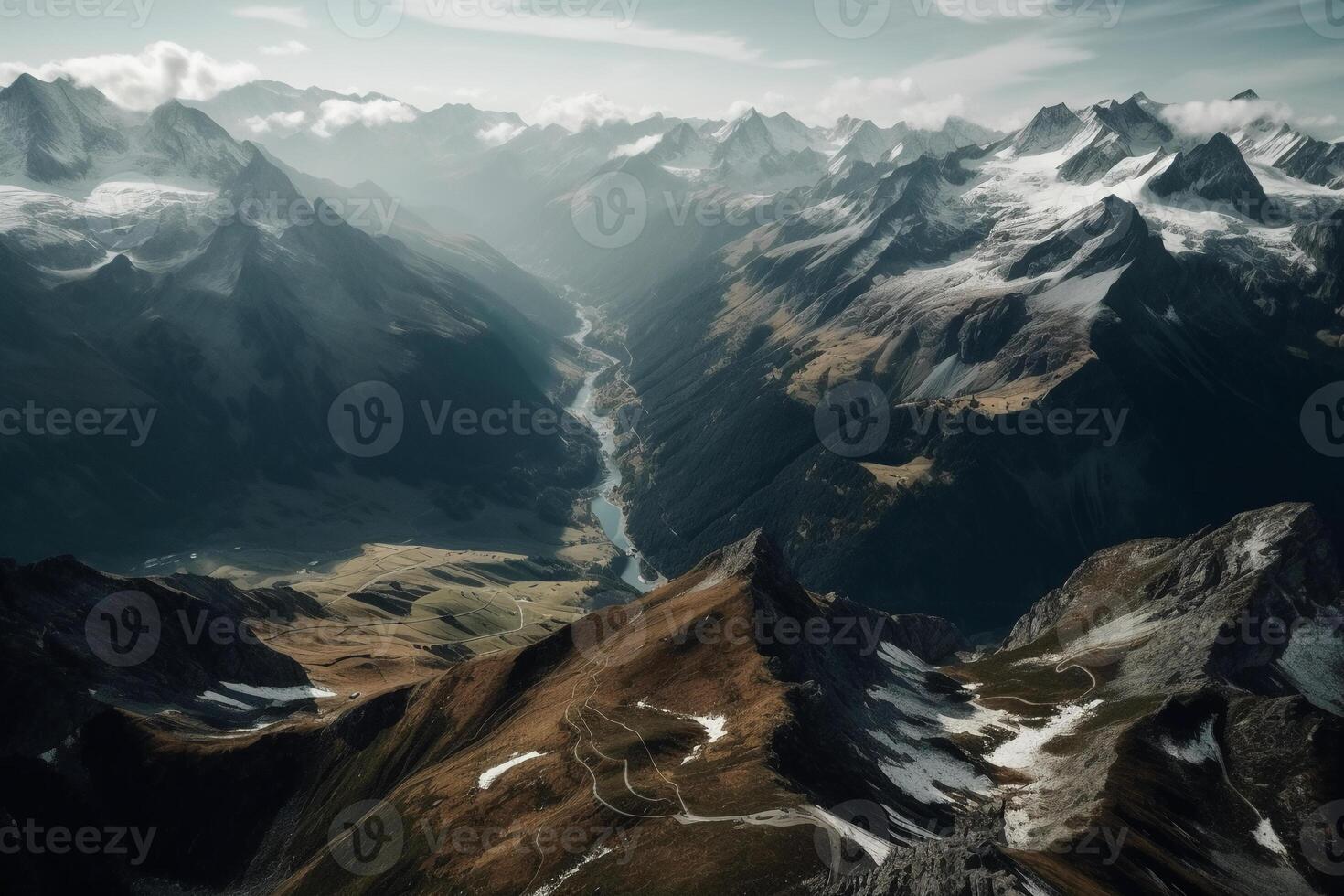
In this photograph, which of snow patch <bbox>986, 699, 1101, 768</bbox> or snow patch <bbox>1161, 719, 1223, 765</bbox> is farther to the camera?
snow patch <bbox>986, 699, 1101, 768</bbox>

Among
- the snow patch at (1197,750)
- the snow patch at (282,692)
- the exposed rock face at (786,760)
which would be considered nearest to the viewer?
the exposed rock face at (786,760)

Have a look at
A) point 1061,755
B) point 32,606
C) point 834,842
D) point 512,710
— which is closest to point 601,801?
point 834,842

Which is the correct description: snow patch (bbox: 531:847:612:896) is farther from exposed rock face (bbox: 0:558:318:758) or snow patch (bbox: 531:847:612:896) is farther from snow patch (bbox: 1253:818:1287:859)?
snow patch (bbox: 1253:818:1287:859)

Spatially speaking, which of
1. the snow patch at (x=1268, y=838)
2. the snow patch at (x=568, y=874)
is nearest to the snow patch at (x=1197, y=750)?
the snow patch at (x=1268, y=838)

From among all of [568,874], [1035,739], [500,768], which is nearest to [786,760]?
[568,874]

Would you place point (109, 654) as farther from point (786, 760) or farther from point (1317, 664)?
point (1317, 664)

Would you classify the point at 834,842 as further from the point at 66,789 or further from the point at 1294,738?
the point at 66,789

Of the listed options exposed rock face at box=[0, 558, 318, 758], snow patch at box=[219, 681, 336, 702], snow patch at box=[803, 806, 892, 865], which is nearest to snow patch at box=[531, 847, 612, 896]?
snow patch at box=[803, 806, 892, 865]

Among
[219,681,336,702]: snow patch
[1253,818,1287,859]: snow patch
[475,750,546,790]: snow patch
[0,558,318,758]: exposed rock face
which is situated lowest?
[1253,818,1287,859]: snow patch

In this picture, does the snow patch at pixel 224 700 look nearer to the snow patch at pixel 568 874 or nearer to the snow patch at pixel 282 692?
the snow patch at pixel 282 692

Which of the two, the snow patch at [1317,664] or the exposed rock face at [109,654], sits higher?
the exposed rock face at [109,654]

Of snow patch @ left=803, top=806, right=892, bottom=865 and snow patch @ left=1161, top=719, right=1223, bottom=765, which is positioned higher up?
snow patch @ left=803, top=806, right=892, bottom=865
